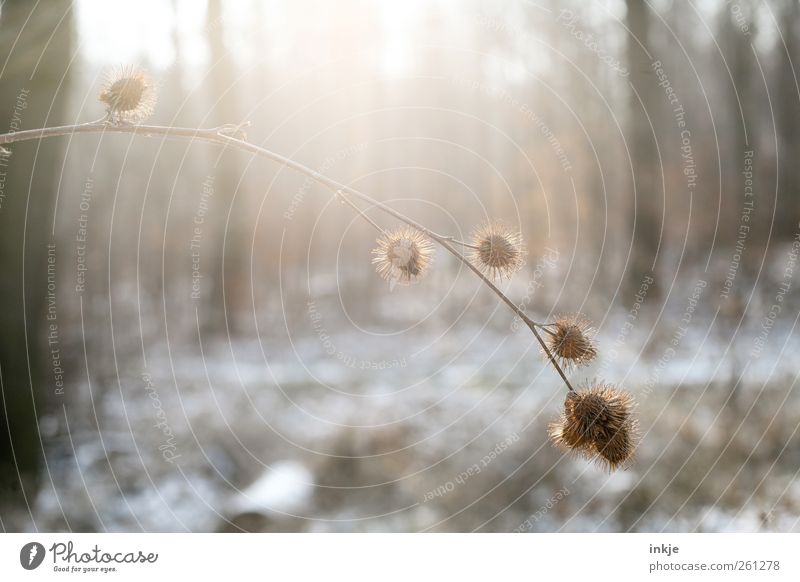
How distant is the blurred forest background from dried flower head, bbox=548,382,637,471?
1908 mm

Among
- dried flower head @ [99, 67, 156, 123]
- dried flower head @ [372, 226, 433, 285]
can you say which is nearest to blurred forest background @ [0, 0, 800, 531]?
Answer: dried flower head @ [99, 67, 156, 123]

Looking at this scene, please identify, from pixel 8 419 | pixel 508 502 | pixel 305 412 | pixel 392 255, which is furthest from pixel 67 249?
pixel 392 255

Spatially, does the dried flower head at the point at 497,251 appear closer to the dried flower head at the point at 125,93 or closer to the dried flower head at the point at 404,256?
the dried flower head at the point at 404,256

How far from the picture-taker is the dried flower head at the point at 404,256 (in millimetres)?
→ 1249

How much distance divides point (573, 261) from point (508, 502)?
209cm

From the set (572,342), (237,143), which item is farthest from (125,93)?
(572,342)

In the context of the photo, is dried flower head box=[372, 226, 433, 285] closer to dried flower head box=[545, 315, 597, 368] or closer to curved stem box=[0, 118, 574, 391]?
curved stem box=[0, 118, 574, 391]

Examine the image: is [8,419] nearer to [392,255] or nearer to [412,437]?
[412,437]

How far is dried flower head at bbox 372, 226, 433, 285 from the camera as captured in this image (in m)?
1.25

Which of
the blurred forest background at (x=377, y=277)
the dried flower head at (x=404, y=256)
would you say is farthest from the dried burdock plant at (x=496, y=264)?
the blurred forest background at (x=377, y=277)

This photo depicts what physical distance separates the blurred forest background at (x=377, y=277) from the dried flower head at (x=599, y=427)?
6.26 feet
